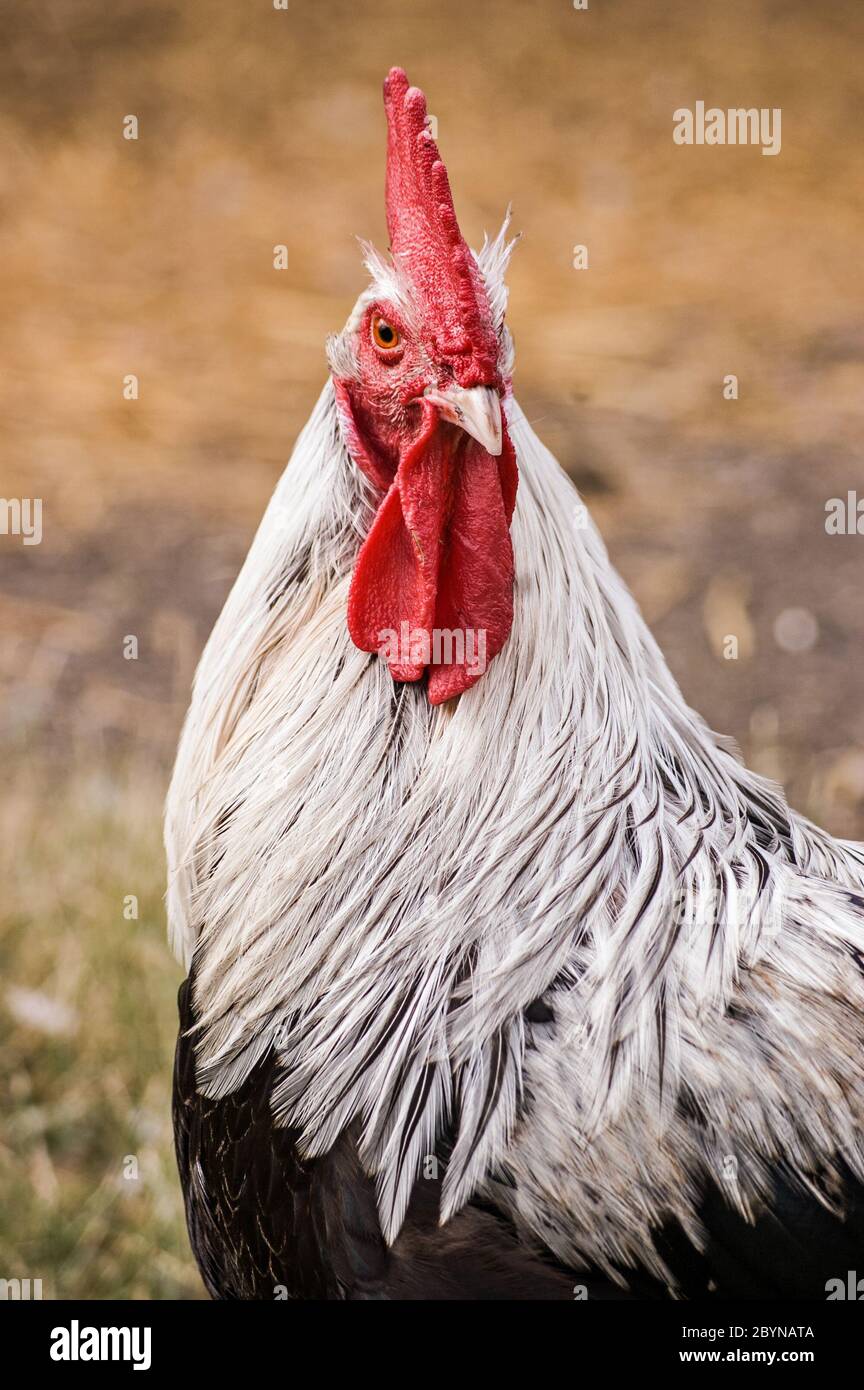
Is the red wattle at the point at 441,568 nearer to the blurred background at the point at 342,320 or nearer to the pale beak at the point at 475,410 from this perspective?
the pale beak at the point at 475,410

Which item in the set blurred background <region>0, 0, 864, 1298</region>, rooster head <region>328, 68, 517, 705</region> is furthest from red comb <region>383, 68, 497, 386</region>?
blurred background <region>0, 0, 864, 1298</region>

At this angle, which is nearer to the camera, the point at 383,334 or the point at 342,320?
the point at 383,334

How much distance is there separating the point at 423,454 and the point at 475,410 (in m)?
0.16

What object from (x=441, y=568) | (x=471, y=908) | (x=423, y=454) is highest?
(x=423, y=454)

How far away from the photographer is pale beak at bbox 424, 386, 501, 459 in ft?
5.89

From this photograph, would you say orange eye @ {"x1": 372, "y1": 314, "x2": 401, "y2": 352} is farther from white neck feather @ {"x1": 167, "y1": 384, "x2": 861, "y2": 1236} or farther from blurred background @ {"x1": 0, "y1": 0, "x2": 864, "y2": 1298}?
blurred background @ {"x1": 0, "y1": 0, "x2": 864, "y2": 1298}

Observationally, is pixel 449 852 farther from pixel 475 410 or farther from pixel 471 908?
pixel 475 410

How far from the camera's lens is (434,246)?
6.30 ft

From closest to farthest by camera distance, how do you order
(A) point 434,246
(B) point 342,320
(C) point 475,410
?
(C) point 475,410, (A) point 434,246, (B) point 342,320

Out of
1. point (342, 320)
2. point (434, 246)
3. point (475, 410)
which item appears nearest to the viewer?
point (475, 410)

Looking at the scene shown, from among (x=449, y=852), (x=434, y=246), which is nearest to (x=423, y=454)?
(x=434, y=246)

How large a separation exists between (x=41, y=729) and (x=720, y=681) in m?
2.35
